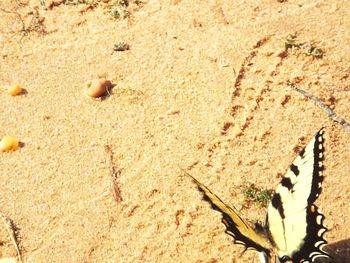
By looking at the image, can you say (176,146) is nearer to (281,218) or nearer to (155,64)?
(155,64)

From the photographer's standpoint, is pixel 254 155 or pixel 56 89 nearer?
pixel 254 155

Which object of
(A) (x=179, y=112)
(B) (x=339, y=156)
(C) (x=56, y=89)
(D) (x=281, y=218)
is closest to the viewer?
(D) (x=281, y=218)

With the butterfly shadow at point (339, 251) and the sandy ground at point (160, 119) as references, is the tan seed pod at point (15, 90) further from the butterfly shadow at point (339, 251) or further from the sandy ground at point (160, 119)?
the butterfly shadow at point (339, 251)

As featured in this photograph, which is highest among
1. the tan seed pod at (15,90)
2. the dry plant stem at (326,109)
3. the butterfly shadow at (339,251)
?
the tan seed pod at (15,90)

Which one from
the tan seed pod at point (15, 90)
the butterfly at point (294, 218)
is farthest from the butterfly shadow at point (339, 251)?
the tan seed pod at point (15, 90)

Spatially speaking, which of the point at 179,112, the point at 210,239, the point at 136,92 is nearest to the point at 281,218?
A: the point at 210,239

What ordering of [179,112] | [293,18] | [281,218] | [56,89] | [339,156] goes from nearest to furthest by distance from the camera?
[281,218] → [339,156] → [179,112] → [56,89] → [293,18]
